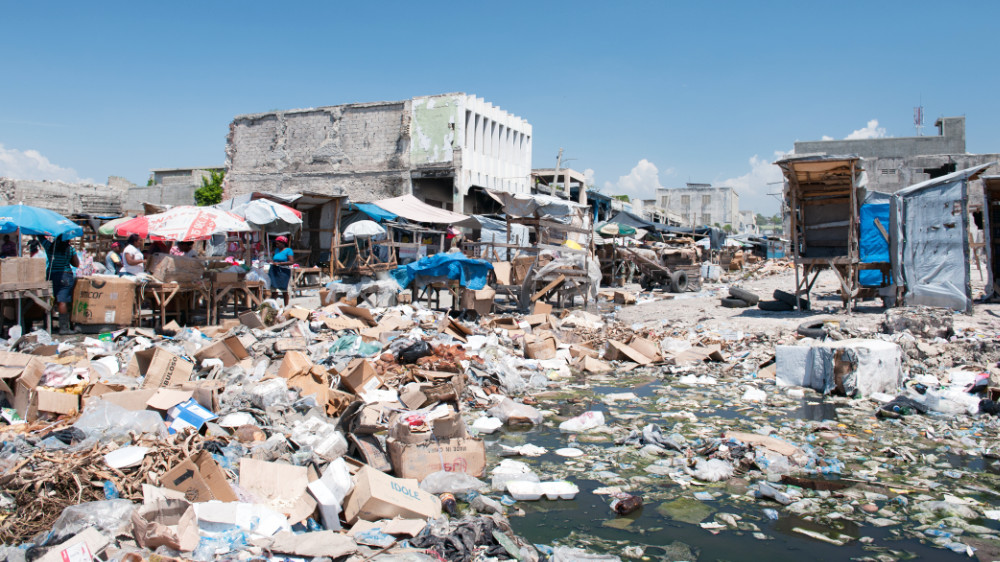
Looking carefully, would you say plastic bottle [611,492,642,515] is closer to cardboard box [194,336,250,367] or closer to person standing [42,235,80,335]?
cardboard box [194,336,250,367]

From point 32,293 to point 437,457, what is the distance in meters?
6.51

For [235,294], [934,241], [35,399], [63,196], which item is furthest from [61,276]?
[63,196]

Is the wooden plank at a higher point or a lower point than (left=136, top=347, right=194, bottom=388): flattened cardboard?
higher

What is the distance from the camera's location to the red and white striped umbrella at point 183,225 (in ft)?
29.2

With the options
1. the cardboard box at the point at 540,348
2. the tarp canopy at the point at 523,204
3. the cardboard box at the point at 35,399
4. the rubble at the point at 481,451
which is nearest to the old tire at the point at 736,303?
the tarp canopy at the point at 523,204

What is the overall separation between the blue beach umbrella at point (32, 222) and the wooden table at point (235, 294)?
199 centimetres

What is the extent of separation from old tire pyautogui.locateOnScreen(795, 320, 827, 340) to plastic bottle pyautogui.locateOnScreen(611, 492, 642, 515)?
19.1ft

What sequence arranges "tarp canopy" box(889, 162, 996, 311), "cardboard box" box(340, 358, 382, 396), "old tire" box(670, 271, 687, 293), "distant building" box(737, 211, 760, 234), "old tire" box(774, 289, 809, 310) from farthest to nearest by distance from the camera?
"distant building" box(737, 211, 760, 234)
"old tire" box(670, 271, 687, 293)
"old tire" box(774, 289, 809, 310)
"tarp canopy" box(889, 162, 996, 311)
"cardboard box" box(340, 358, 382, 396)

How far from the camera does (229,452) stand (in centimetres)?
421

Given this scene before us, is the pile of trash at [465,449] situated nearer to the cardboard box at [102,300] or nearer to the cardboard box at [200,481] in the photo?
the cardboard box at [200,481]

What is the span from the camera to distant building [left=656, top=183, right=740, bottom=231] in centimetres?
5672

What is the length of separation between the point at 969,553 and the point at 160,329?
9252 millimetres

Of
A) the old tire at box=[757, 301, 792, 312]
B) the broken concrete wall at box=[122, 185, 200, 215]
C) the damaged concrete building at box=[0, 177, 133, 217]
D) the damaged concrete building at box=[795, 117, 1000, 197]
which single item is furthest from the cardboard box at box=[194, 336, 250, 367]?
the broken concrete wall at box=[122, 185, 200, 215]

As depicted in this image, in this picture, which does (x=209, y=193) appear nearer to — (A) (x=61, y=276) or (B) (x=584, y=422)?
(A) (x=61, y=276)
